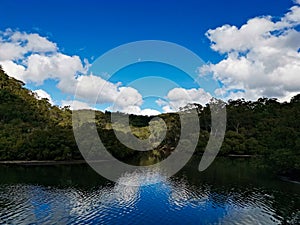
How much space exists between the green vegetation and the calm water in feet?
18.8

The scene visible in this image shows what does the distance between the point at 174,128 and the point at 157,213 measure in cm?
6066

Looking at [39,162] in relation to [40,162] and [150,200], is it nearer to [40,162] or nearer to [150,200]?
[40,162]

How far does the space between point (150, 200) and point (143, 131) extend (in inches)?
2461

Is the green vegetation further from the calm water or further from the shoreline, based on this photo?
the calm water

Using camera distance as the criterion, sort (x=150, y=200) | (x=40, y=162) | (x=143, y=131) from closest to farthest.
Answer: (x=150, y=200) → (x=40, y=162) → (x=143, y=131)

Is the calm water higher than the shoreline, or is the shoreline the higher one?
the shoreline

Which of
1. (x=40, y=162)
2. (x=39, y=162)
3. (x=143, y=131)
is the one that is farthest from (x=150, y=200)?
(x=143, y=131)

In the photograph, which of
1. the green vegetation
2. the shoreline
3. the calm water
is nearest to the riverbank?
the shoreline

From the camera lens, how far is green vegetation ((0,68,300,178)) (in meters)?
39.1

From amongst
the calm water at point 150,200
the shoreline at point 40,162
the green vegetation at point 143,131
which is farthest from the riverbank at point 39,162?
the calm water at point 150,200

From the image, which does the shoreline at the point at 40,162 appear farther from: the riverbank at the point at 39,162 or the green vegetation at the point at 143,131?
the green vegetation at the point at 143,131

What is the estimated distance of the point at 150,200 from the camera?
28.1 metres

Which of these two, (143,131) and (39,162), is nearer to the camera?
(39,162)

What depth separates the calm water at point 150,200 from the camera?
897 inches
